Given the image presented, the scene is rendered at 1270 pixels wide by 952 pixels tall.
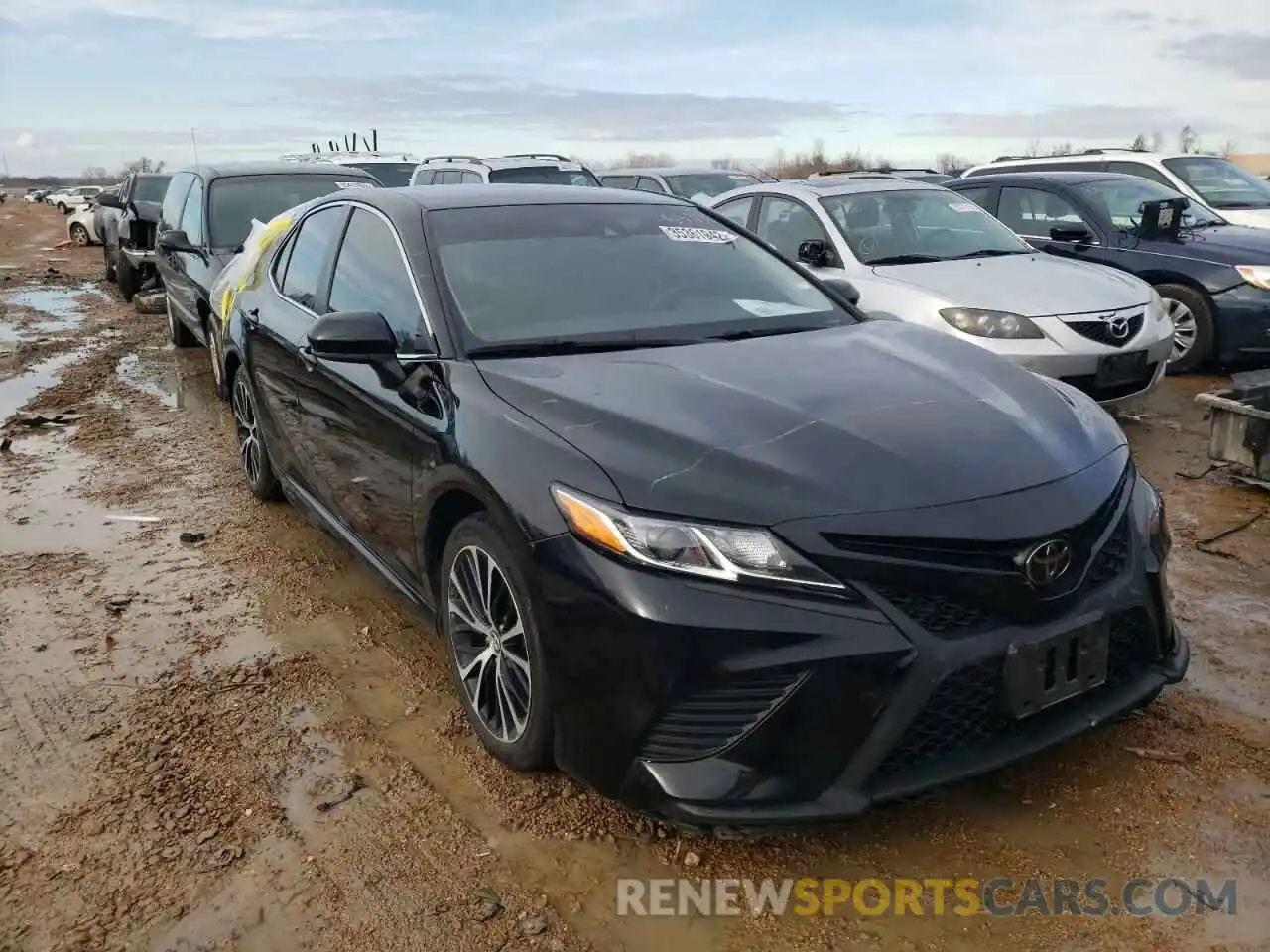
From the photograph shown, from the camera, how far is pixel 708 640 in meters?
2.26

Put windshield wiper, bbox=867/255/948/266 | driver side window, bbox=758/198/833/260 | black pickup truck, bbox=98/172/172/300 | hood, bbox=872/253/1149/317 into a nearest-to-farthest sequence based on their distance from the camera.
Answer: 1. hood, bbox=872/253/1149/317
2. windshield wiper, bbox=867/255/948/266
3. driver side window, bbox=758/198/833/260
4. black pickup truck, bbox=98/172/172/300

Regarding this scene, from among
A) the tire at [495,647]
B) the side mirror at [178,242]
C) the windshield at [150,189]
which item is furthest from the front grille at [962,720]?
the windshield at [150,189]

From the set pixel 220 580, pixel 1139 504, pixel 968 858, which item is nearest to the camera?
pixel 968 858

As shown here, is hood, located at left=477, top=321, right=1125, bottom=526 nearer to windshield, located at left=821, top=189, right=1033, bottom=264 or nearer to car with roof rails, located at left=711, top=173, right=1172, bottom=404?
car with roof rails, located at left=711, top=173, right=1172, bottom=404

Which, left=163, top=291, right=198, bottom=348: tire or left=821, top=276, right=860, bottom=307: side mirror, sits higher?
left=821, top=276, right=860, bottom=307: side mirror

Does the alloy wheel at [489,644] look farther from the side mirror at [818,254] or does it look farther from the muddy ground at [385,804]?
the side mirror at [818,254]

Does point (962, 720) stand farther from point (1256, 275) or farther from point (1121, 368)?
point (1256, 275)

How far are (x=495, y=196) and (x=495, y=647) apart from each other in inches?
73.7

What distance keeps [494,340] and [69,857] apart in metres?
1.83

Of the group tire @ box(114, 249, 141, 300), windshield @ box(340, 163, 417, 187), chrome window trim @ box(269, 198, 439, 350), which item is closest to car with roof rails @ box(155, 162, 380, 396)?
chrome window trim @ box(269, 198, 439, 350)

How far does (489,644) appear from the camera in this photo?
2.96 m

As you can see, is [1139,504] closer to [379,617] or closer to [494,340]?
[494,340]

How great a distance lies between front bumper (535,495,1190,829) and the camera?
2.25 metres

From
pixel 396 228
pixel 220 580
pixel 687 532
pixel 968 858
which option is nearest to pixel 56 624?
pixel 220 580
